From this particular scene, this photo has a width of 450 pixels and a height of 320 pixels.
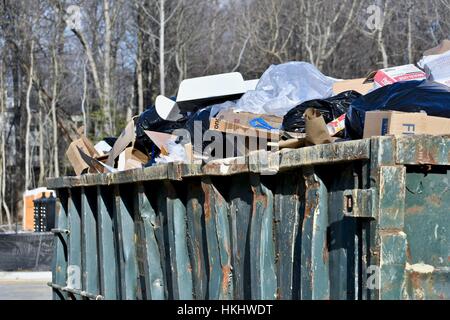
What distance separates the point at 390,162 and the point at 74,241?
361cm

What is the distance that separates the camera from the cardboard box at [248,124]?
4.19 metres

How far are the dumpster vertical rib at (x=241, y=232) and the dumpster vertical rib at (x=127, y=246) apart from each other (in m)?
1.24

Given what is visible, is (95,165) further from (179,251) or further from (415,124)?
(415,124)

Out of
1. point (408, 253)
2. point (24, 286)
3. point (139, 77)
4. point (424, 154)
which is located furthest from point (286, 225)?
point (139, 77)

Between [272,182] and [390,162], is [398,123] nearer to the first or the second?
[390,162]

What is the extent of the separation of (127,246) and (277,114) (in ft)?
4.01

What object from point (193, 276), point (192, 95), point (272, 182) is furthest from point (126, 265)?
point (272, 182)

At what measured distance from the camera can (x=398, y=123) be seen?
3137mm

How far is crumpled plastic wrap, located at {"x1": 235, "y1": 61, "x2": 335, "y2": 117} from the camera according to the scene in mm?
4916

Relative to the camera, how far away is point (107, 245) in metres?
5.35

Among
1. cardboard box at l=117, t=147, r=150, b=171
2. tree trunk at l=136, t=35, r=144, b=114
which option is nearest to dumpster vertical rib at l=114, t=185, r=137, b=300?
cardboard box at l=117, t=147, r=150, b=171

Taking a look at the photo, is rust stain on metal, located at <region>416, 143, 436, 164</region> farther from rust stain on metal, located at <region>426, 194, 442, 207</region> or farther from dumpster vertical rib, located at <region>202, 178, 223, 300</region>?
dumpster vertical rib, located at <region>202, 178, 223, 300</region>

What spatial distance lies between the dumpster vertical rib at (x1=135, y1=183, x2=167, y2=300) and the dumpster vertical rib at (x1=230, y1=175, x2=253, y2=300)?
2.94ft

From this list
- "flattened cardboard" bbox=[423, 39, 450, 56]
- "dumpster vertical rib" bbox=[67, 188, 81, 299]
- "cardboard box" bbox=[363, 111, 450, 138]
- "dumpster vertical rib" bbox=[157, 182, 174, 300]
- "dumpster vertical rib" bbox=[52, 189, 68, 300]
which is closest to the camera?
"cardboard box" bbox=[363, 111, 450, 138]
